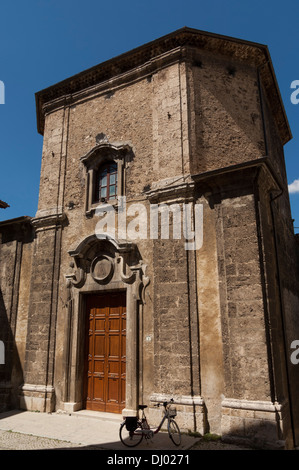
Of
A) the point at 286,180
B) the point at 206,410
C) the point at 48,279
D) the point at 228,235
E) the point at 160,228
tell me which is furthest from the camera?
the point at 286,180

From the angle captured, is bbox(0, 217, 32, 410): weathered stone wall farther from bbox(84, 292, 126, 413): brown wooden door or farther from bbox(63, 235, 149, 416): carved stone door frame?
bbox(84, 292, 126, 413): brown wooden door

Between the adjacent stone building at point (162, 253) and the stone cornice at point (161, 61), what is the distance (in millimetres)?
36

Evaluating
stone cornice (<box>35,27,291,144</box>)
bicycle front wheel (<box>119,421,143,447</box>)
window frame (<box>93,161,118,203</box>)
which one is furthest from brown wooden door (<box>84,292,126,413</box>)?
stone cornice (<box>35,27,291,144</box>)

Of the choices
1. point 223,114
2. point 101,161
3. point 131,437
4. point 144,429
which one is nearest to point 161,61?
point 223,114

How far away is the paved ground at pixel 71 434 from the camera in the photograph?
5.62m

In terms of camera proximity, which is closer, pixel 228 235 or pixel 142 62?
pixel 228 235

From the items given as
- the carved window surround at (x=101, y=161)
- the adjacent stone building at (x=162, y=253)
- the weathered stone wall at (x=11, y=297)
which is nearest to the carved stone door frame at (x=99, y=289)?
the adjacent stone building at (x=162, y=253)

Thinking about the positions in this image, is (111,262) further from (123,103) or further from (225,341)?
(123,103)

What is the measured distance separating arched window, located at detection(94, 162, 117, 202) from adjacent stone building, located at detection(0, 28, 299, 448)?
0.04 m

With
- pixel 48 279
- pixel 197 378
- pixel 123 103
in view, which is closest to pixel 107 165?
pixel 123 103

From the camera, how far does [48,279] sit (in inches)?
347

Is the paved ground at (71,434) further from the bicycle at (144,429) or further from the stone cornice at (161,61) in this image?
the stone cornice at (161,61)

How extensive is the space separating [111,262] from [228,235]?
2853mm

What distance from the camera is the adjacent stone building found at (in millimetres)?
6305
